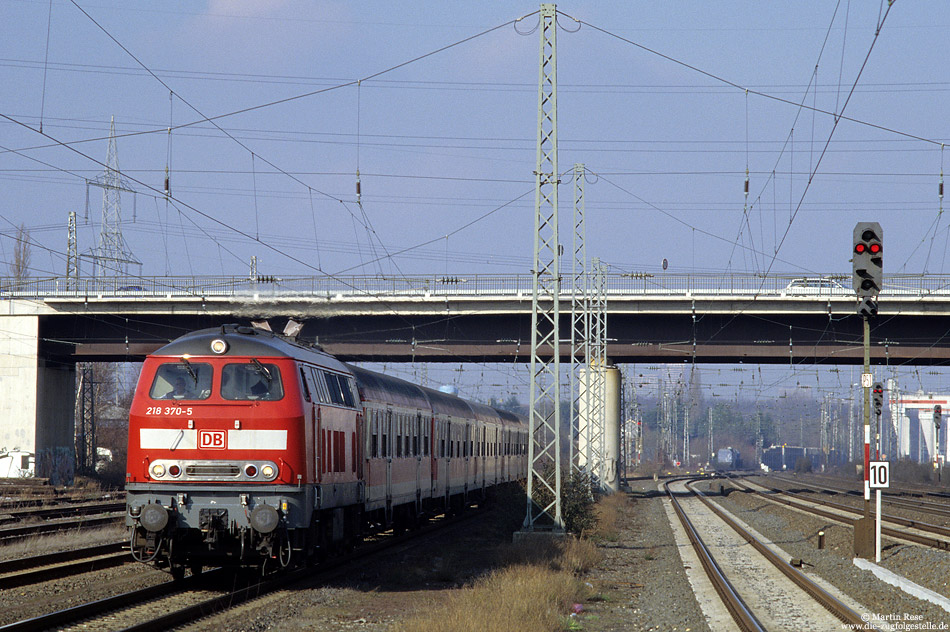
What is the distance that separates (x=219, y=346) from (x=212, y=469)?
5.96ft

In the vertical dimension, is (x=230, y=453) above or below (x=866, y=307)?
below

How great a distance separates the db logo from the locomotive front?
14 mm

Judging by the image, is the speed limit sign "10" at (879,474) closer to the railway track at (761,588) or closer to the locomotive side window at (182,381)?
the railway track at (761,588)

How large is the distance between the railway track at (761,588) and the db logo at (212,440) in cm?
754

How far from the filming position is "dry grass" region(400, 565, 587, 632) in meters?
11.6

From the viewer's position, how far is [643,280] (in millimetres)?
46875

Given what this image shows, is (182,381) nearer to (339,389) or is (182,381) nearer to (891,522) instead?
(339,389)

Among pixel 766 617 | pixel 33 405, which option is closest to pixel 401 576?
pixel 766 617

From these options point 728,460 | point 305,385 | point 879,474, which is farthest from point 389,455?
point 728,460

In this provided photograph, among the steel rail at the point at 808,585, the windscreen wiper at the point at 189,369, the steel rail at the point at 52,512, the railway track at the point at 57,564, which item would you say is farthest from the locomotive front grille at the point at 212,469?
the steel rail at the point at 52,512

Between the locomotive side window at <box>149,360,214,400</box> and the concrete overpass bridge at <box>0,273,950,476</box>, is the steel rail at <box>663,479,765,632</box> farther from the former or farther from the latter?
the concrete overpass bridge at <box>0,273,950,476</box>

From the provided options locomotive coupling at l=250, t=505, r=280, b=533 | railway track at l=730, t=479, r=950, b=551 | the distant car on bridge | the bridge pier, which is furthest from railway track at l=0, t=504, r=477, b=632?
the bridge pier

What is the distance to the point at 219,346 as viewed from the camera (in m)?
15.1

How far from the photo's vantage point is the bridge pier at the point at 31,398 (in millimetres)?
49156
